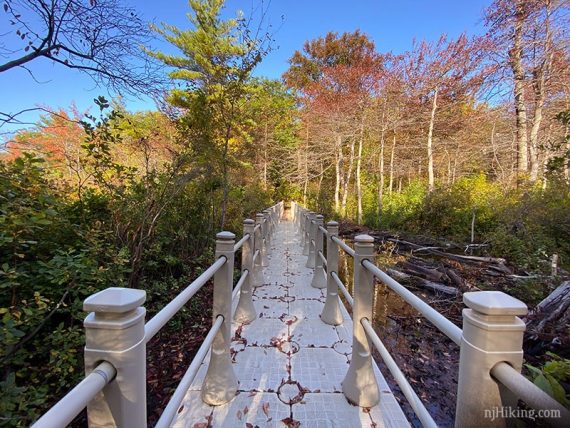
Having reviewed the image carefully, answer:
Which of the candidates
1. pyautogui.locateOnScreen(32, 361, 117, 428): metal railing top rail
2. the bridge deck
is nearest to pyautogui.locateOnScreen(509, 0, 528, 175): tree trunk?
the bridge deck

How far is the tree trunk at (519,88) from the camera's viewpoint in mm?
8961

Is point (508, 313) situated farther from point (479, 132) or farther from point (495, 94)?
point (479, 132)

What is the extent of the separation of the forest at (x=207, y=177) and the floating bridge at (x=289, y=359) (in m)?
0.34

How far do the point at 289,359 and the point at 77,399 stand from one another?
216cm

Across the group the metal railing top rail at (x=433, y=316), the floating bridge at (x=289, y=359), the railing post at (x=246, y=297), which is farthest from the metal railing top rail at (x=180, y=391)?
the railing post at (x=246, y=297)

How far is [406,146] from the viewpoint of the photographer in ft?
55.5

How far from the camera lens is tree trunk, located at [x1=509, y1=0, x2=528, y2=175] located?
8961 millimetres

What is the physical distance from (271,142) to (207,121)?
623 inches

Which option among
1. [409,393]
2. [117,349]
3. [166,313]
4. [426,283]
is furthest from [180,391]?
[426,283]

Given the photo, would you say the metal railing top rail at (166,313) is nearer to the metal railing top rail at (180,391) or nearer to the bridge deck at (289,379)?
the metal railing top rail at (180,391)

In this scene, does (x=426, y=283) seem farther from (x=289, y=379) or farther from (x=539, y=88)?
(x=539, y=88)

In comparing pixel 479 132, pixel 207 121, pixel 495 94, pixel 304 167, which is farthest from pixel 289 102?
pixel 207 121

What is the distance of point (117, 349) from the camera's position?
76 centimetres

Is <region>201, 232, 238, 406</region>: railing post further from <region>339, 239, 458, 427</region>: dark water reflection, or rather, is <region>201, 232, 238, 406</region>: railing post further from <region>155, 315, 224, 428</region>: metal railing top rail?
<region>339, 239, 458, 427</region>: dark water reflection
